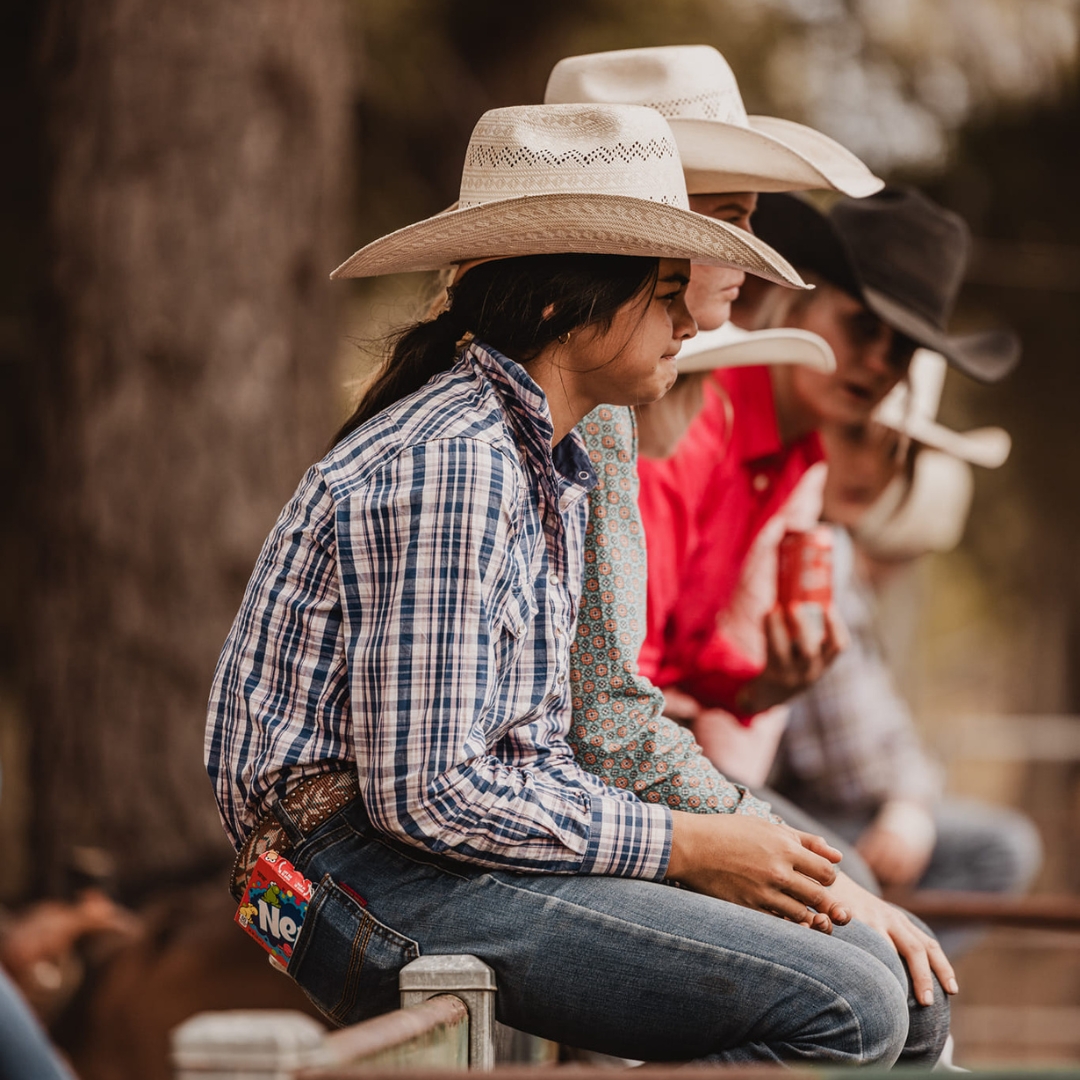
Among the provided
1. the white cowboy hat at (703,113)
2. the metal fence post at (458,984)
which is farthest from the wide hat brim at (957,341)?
the metal fence post at (458,984)

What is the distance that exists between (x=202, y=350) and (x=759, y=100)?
142 inches

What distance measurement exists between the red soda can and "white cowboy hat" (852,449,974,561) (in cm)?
167

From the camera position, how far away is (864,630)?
4145mm

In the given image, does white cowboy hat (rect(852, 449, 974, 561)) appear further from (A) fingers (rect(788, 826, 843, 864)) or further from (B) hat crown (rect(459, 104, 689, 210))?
(A) fingers (rect(788, 826, 843, 864))

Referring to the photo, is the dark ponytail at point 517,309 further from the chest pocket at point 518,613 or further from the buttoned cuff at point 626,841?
the buttoned cuff at point 626,841

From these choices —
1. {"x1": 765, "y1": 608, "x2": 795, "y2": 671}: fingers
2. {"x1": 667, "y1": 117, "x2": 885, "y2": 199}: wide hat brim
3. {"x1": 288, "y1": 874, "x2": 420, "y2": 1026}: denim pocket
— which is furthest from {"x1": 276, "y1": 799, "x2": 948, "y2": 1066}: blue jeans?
{"x1": 667, "y1": 117, "x2": 885, "y2": 199}: wide hat brim

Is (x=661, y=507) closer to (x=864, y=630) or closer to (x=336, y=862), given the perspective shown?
(x=336, y=862)

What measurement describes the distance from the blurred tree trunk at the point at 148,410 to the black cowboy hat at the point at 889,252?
8.01 feet

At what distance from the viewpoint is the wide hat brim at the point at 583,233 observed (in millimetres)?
1791

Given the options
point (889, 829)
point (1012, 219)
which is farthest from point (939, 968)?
point (1012, 219)

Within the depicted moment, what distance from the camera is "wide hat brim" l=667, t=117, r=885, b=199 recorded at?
2412 mm

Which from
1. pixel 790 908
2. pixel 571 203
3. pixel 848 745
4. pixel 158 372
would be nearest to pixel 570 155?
pixel 571 203

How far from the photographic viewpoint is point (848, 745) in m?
4.09

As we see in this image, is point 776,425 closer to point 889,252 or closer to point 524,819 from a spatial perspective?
point 889,252
